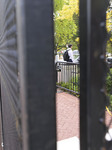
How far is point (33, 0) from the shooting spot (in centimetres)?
48

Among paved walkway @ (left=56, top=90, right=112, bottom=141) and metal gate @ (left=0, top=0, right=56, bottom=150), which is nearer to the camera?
metal gate @ (left=0, top=0, right=56, bottom=150)

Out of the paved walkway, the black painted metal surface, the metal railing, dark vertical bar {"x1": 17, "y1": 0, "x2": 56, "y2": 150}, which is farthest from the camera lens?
the metal railing

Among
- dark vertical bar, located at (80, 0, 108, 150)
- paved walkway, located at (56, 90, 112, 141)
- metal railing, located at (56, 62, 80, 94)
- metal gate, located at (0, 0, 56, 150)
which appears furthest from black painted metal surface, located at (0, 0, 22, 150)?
metal railing, located at (56, 62, 80, 94)

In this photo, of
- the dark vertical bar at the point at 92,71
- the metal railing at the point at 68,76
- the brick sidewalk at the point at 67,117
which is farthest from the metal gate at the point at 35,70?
the metal railing at the point at 68,76

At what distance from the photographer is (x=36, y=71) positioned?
507 millimetres

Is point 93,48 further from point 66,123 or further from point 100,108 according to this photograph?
point 66,123

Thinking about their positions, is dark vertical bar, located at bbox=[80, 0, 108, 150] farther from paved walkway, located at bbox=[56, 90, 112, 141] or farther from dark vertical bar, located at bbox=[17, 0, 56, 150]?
paved walkway, located at bbox=[56, 90, 112, 141]

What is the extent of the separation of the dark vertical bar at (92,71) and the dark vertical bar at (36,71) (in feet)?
0.35

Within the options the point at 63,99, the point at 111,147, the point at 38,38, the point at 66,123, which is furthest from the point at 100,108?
the point at 63,99

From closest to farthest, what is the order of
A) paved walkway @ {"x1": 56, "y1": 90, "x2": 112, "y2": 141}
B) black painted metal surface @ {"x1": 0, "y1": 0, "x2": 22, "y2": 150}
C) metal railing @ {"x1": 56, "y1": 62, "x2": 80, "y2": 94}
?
1. black painted metal surface @ {"x1": 0, "y1": 0, "x2": 22, "y2": 150}
2. paved walkway @ {"x1": 56, "y1": 90, "x2": 112, "y2": 141}
3. metal railing @ {"x1": 56, "y1": 62, "x2": 80, "y2": 94}

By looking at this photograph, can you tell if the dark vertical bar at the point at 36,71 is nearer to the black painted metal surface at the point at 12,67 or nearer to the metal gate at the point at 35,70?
the metal gate at the point at 35,70

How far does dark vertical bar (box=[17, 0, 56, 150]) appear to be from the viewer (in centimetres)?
49

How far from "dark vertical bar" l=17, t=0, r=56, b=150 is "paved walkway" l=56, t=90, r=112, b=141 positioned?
243cm

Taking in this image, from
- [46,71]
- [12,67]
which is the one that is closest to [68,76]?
[12,67]
